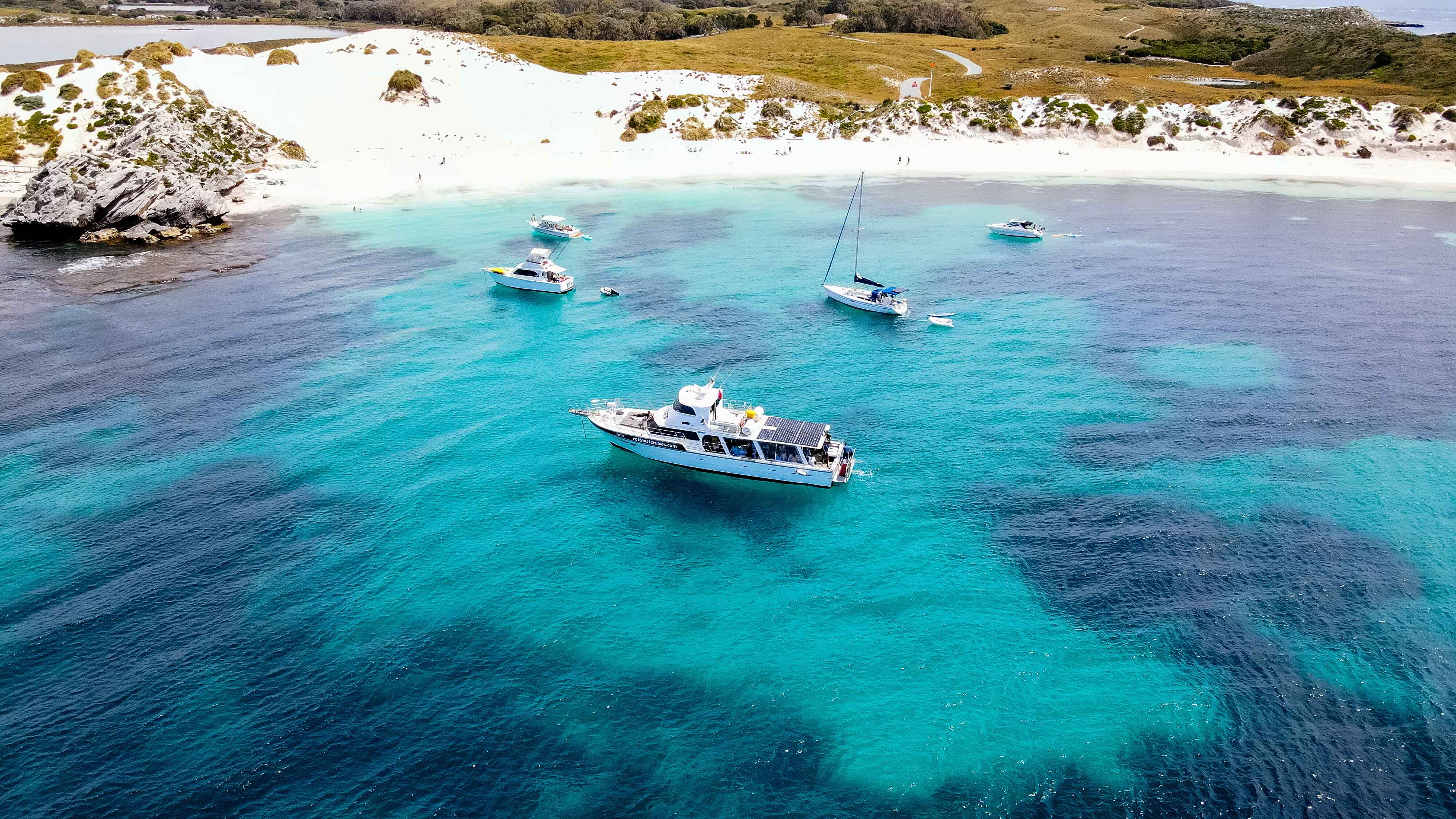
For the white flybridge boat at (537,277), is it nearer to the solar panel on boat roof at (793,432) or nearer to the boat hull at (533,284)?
the boat hull at (533,284)

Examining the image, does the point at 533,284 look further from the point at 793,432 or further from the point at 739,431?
the point at 793,432

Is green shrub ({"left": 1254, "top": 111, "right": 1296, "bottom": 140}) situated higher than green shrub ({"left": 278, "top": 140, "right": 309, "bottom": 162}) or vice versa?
green shrub ({"left": 1254, "top": 111, "right": 1296, "bottom": 140})

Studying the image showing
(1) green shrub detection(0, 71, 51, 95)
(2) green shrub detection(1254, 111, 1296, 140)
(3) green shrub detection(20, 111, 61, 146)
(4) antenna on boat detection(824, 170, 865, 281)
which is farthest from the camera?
(2) green shrub detection(1254, 111, 1296, 140)

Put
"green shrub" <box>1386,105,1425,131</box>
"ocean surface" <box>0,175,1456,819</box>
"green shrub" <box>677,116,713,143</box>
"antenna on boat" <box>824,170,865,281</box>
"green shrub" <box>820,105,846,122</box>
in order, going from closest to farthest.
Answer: "ocean surface" <box>0,175,1456,819</box>
"antenna on boat" <box>824,170,865,281</box>
"green shrub" <box>1386,105,1425,131</box>
"green shrub" <box>677,116,713,143</box>
"green shrub" <box>820,105,846,122</box>

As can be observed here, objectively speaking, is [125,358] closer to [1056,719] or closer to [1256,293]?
[1056,719]

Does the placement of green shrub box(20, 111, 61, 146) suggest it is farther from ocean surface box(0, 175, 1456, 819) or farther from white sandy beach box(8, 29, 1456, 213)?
ocean surface box(0, 175, 1456, 819)

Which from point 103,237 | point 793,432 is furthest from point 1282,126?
point 103,237

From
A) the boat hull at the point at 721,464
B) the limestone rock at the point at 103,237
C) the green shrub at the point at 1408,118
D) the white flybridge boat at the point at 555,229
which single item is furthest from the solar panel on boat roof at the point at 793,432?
the green shrub at the point at 1408,118

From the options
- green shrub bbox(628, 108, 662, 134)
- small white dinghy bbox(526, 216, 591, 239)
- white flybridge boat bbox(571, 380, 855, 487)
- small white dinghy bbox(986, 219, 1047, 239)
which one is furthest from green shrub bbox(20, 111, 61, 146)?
small white dinghy bbox(986, 219, 1047, 239)
